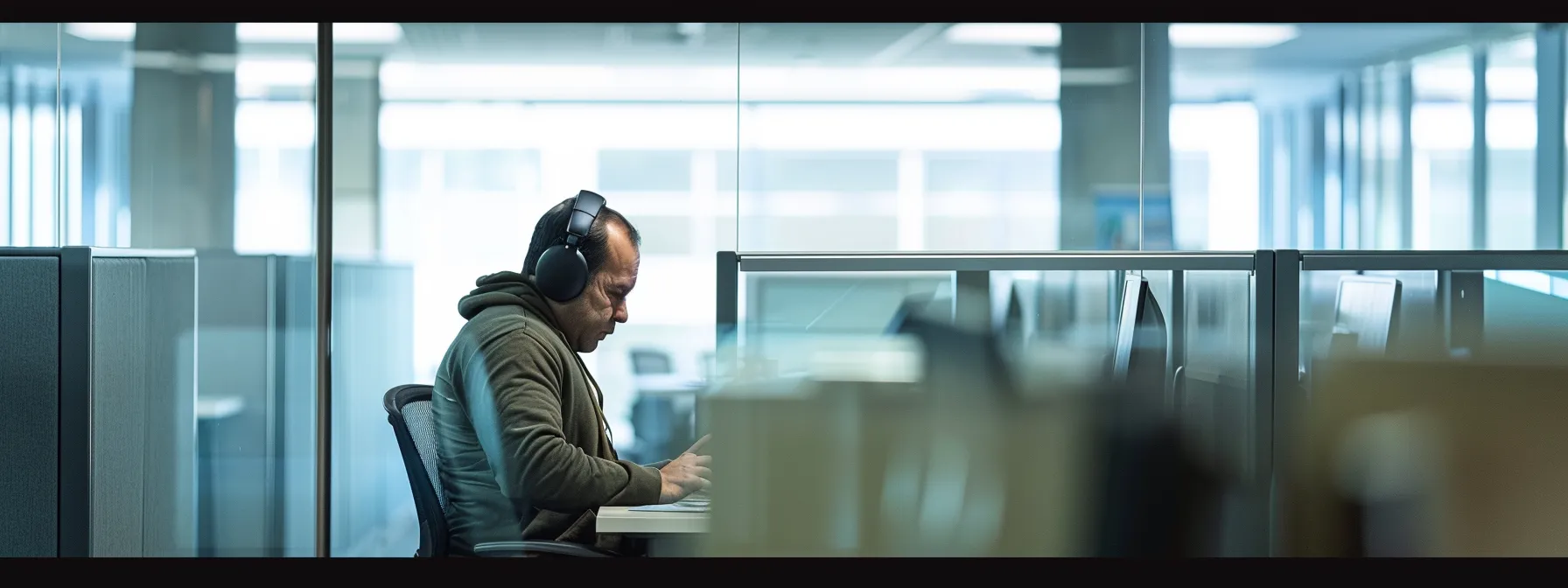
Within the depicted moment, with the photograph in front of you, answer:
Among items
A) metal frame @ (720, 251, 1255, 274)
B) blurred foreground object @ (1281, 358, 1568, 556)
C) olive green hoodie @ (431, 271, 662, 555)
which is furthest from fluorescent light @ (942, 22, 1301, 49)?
olive green hoodie @ (431, 271, 662, 555)

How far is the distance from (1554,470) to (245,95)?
2193 millimetres

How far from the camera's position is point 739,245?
1.70 meters

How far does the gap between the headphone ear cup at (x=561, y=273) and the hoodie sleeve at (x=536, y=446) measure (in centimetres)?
16

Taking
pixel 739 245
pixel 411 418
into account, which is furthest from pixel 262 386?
pixel 739 245

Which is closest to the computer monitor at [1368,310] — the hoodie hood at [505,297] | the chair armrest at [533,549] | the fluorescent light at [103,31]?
the chair armrest at [533,549]

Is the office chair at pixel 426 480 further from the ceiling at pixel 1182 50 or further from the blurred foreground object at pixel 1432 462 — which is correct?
the blurred foreground object at pixel 1432 462

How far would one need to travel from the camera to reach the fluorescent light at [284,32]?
232 centimetres

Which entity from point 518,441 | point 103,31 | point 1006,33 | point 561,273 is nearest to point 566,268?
point 561,273

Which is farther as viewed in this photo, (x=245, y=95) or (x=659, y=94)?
(x=245, y=95)

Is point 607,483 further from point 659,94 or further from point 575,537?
point 659,94

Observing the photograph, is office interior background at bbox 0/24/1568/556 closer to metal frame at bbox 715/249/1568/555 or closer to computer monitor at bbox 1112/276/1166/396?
metal frame at bbox 715/249/1568/555

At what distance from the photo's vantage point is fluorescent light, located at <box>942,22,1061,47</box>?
1868 mm

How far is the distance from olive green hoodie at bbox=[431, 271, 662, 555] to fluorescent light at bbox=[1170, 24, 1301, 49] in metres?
0.97

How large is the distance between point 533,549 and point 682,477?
210 millimetres
